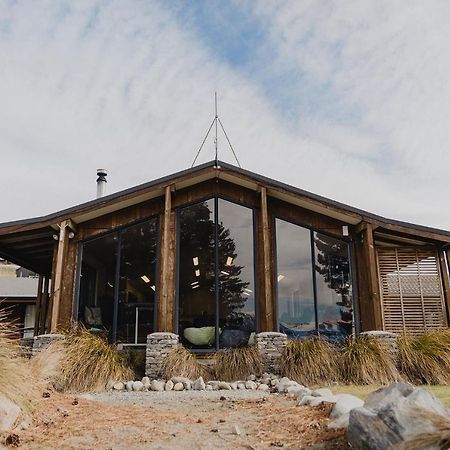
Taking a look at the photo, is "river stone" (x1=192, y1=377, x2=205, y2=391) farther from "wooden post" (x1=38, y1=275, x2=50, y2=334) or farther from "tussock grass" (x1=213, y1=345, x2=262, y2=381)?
"wooden post" (x1=38, y1=275, x2=50, y2=334)

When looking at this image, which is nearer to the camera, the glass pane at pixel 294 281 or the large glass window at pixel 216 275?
the large glass window at pixel 216 275

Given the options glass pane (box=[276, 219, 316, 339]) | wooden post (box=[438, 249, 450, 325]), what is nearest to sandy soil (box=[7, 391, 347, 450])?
glass pane (box=[276, 219, 316, 339])

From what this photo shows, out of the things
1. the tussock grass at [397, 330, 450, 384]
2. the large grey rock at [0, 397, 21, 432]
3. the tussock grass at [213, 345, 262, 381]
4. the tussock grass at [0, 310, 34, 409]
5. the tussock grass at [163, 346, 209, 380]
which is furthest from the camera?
the tussock grass at [213, 345, 262, 381]

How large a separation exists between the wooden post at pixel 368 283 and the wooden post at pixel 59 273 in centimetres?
594

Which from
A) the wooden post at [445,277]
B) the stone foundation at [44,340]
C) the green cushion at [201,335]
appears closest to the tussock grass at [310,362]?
the green cushion at [201,335]

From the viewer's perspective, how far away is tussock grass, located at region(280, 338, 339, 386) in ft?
24.8

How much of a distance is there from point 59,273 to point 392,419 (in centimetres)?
795

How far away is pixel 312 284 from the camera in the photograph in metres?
9.97

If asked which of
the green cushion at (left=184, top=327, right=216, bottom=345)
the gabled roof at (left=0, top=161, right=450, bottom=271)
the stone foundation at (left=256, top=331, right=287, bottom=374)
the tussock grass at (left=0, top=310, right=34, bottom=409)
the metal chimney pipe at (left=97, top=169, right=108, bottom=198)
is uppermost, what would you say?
the metal chimney pipe at (left=97, top=169, right=108, bottom=198)

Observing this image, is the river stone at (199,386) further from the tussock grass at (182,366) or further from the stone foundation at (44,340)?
the stone foundation at (44,340)

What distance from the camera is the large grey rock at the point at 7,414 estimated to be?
3.85m

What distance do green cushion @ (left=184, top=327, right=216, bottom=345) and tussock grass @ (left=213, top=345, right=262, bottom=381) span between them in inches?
36.0

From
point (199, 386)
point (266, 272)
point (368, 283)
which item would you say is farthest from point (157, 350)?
point (368, 283)

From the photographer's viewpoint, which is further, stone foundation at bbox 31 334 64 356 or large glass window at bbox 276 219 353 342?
large glass window at bbox 276 219 353 342
